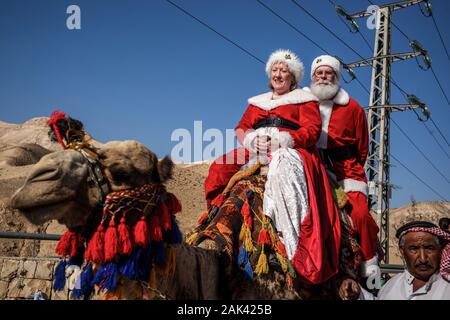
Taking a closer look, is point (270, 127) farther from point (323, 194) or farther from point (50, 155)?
point (50, 155)

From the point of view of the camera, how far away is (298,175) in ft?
12.3

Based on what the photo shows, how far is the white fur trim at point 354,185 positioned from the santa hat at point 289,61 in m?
1.14

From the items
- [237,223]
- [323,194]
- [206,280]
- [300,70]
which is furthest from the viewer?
[300,70]

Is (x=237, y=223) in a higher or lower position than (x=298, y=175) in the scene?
lower

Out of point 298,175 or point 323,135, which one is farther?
point 323,135

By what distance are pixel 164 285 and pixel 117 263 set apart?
310 millimetres

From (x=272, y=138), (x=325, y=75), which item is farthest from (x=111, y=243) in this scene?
(x=325, y=75)

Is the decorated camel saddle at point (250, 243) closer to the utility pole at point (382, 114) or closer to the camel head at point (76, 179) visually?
the camel head at point (76, 179)

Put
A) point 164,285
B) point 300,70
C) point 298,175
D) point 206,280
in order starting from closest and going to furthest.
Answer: point 164,285 < point 206,280 < point 298,175 < point 300,70

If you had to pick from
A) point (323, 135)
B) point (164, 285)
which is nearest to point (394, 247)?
point (323, 135)

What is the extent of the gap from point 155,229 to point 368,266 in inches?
97.7

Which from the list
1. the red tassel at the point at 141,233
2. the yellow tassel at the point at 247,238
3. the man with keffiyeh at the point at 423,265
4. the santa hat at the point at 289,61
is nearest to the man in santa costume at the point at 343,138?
the santa hat at the point at 289,61

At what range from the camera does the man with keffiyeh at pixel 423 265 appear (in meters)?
3.37

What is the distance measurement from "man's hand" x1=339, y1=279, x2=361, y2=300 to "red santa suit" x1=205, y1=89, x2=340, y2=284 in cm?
24
